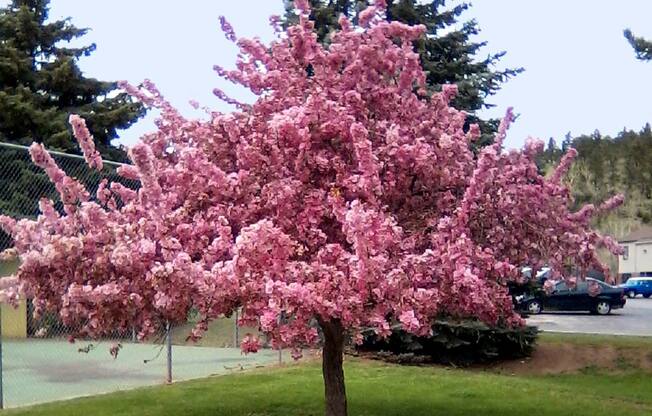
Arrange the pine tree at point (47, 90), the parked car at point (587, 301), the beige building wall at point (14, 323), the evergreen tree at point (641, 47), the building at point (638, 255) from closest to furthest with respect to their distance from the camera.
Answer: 1. the beige building wall at point (14, 323)
2. the evergreen tree at point (641, 47)
3. the pine tree at point (47, 90)
4. the parked car at point (587, 301)
5. the building at point (638, 255)

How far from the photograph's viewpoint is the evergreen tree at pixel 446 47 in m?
15.1

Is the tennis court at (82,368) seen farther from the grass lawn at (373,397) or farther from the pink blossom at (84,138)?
the pink blossom at (84,138)

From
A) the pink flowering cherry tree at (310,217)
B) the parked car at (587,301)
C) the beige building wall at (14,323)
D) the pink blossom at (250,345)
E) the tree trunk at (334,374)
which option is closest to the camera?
the pink flowering cherry tree at (310,217)

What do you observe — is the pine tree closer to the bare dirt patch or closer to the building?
the bare dirt patch

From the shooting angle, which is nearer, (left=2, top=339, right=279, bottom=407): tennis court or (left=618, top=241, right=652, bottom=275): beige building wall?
(left=2, top=339, right=279, bottom=407): tennis court

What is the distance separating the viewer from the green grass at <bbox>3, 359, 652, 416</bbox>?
8.33 metres

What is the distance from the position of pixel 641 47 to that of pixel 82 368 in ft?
32.6

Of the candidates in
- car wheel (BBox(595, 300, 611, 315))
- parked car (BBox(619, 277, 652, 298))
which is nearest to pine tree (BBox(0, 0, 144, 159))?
car wheel (BBox(595, 300, 611, 315))

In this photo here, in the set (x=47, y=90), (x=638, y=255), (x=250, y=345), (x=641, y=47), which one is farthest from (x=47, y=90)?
(x=638, y=255)

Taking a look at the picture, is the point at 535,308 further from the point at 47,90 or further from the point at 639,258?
the point at 639,258

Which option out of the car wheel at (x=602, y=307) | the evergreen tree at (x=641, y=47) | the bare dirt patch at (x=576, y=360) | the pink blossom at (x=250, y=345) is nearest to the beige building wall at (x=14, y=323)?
the pink blossom at (x=250, y=345)

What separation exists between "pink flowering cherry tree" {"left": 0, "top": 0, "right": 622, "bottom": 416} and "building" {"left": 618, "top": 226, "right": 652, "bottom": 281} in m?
57.0

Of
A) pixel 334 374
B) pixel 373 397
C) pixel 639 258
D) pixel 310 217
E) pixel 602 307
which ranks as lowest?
pixel 373 397

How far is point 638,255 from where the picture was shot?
61656 mm
